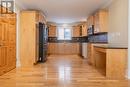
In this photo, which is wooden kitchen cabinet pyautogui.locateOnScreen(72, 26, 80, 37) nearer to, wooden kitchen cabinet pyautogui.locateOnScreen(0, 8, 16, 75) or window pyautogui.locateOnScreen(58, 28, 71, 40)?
window pyautogui.locateOnScreen(58, 28, 71, 40)

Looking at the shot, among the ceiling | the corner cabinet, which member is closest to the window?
the ceiling

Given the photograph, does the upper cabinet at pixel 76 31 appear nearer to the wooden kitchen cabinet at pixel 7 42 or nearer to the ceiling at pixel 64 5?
the ceiling at pixel 64 5

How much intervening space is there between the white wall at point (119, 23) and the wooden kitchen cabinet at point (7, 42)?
128 inches

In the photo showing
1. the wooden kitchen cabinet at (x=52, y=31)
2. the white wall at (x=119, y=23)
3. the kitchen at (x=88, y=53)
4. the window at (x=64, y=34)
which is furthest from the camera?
the window at (x=64, y=34)

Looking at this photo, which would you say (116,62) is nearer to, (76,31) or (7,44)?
(7,44)

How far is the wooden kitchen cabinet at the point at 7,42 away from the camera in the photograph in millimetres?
4953

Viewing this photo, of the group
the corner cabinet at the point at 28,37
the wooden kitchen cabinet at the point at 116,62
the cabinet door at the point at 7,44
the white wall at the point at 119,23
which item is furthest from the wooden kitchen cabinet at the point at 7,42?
the white wall at the point at 119,23

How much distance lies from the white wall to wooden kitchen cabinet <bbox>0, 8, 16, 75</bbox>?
10.6ft

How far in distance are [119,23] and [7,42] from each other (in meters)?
3.33

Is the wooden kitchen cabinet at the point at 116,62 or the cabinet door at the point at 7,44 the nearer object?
the wooden kitchen cabinet at the point at 116,62

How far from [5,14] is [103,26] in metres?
3.63

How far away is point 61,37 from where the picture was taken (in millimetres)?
14070

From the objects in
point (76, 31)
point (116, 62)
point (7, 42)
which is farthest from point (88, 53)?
point (76, 31)

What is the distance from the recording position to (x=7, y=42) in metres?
5.34
